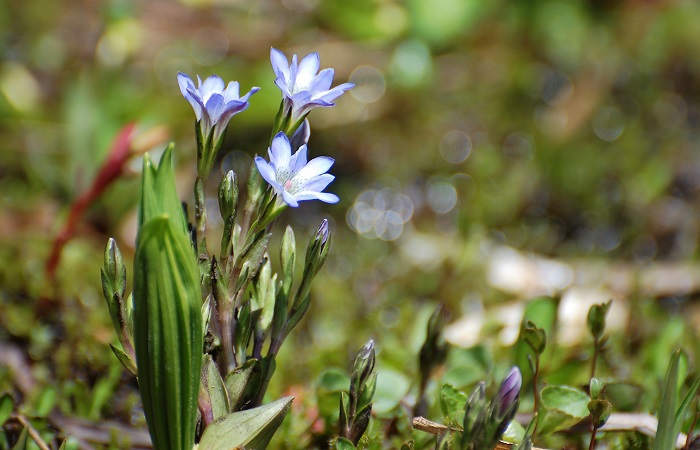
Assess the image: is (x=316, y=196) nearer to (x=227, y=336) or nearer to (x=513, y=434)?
(x=227, y=336)

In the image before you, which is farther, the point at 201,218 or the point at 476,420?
the point at 201,218

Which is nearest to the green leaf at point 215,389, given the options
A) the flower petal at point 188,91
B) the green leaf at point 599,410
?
the flower petal at point 188,91

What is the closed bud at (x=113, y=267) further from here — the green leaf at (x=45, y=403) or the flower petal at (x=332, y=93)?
the green leaf at (x=45, y=403)

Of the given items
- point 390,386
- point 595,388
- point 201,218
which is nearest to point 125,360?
point 201,218

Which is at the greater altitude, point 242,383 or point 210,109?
point 210,109

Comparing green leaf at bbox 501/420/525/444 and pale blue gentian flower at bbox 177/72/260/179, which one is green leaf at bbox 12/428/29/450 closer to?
pale blue gentian flower at bbox 177/72/260/179

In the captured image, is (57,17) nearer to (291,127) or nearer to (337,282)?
(337,282)

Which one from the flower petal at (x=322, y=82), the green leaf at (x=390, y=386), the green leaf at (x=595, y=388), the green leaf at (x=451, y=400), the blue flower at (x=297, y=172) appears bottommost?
the green leaf at (x=390, y=386)
